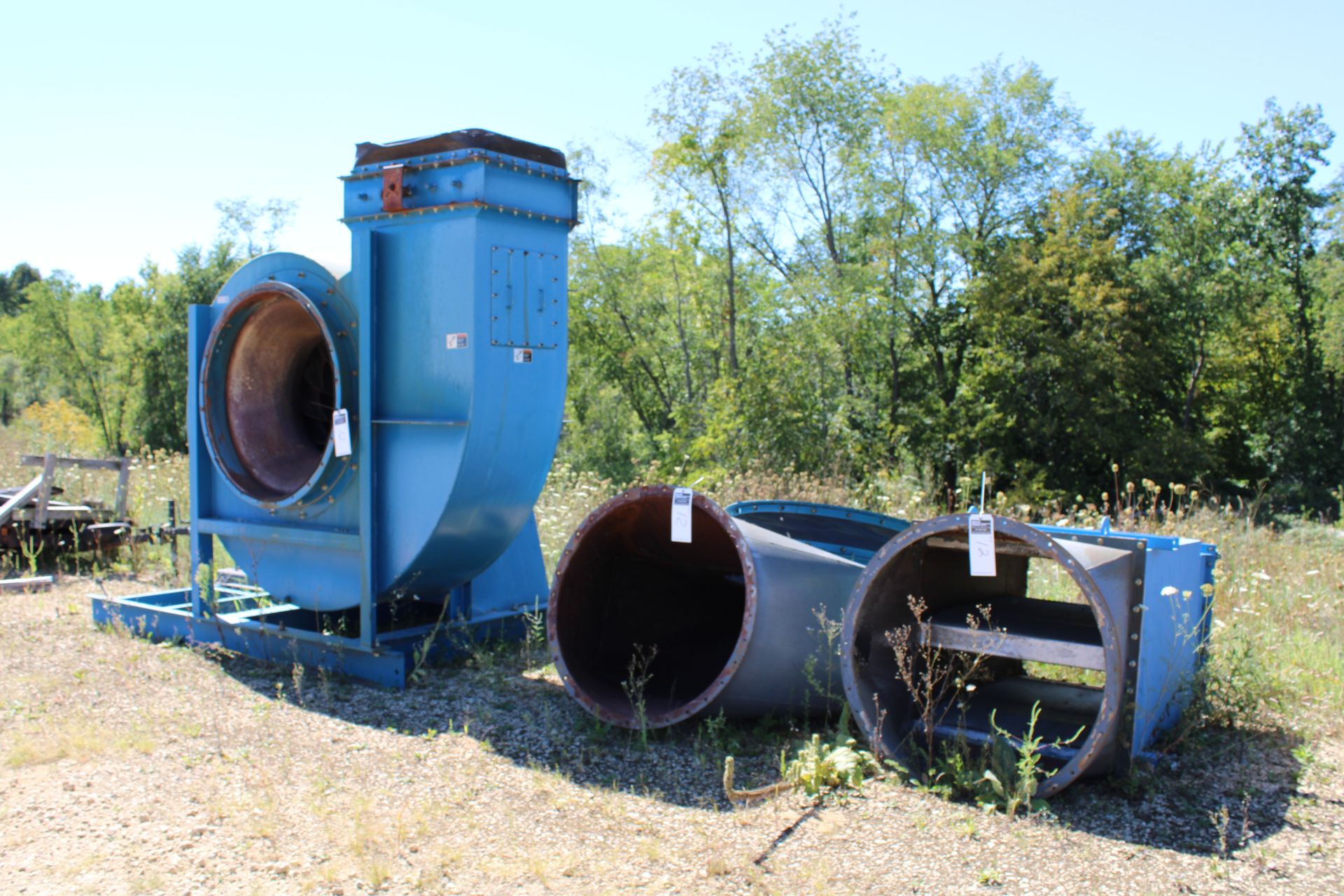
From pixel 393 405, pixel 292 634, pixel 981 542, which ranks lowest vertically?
pixel 292 634

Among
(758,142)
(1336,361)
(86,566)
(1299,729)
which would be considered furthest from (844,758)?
(1336,361)

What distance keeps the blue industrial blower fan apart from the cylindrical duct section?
655 millimetres

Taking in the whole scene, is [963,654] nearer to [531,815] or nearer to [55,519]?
[531,815]

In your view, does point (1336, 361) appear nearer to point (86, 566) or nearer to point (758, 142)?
point (758, 142)

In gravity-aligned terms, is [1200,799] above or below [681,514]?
below

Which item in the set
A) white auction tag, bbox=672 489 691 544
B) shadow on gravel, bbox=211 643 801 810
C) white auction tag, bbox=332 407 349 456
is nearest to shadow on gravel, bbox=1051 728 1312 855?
shadow on gravel, bbox=211 643 801 810

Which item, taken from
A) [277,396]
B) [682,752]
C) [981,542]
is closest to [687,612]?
[682,752]

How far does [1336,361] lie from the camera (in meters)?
22.5

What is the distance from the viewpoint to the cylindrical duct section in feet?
15.2

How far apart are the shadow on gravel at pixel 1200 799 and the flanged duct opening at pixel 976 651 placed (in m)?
0.16

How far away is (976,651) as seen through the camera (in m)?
4.34

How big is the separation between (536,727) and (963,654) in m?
2.11

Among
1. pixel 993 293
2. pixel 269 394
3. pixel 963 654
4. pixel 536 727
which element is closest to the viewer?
pixel 536 727

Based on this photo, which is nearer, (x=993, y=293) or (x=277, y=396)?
(x=277, y=396)
